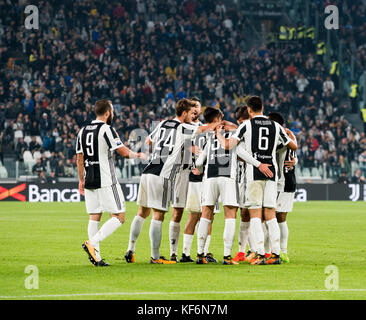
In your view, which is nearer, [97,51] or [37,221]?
[37,221]

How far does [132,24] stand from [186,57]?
10.4 feet

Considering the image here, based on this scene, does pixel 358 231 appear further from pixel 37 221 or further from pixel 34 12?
pixel 34 12

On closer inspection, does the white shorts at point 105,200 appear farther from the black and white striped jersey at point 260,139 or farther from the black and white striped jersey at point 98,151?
the black and white striped jersey at point 260,139

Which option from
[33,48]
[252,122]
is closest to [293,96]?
[33,48]

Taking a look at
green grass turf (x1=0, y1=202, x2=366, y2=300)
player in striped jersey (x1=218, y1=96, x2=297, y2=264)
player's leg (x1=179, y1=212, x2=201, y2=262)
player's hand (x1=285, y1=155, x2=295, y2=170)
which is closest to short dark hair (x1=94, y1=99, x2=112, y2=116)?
player in striped jersey (x1=218, y1=96, x2=297, y2=264)

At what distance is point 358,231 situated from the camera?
18781mm

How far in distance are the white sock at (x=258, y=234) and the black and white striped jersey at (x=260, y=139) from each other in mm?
644

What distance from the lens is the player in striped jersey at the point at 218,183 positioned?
39.1 ft

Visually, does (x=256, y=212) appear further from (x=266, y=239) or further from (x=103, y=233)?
(x=103, y=233)

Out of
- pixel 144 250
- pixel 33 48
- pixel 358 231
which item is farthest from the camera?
pixel 33 48

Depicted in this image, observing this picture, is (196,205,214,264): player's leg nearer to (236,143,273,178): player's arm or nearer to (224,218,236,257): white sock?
(224,218,236,257): white sock

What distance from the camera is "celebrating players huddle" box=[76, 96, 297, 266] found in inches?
462

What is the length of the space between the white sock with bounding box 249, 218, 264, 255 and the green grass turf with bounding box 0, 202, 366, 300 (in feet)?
1.11

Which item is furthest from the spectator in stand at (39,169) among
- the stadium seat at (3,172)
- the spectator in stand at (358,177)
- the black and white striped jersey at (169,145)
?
the black and white striped jersey at (169,145)
